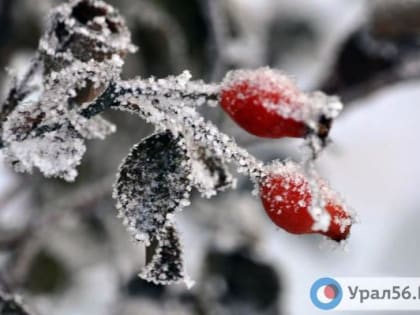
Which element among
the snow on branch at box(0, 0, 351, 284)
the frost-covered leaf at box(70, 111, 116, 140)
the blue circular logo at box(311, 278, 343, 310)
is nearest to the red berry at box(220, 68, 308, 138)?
the snow on branch at box(0, 0, 351, 284)

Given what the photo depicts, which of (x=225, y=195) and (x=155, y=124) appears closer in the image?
(x=155, y=124)

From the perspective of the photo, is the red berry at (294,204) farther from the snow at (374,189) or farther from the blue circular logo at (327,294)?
the snow at (374,189)

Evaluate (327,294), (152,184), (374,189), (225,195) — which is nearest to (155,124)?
(152,184)

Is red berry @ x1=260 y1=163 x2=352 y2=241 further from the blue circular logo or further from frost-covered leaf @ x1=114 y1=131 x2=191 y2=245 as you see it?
the blue circular logo

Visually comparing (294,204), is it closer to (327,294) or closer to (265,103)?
(265,103)

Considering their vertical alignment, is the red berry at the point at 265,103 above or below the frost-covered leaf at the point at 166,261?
above

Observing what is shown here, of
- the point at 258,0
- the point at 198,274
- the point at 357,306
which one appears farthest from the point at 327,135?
the point at 258,0

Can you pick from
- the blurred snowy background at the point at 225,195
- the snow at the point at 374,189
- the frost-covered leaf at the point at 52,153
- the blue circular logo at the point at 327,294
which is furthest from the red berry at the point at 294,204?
the snow at the point at 374,189
